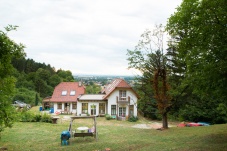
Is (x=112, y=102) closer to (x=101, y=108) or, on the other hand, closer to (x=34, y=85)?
(x=101, y=108)

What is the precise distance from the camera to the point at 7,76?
33.0 feet

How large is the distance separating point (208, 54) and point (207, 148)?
446cm

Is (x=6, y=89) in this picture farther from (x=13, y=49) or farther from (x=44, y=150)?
(x=44, y=150)

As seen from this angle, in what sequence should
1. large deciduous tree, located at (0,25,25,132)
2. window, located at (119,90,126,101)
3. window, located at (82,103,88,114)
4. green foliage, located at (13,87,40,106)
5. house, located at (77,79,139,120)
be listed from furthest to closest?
1. green foliage, located at (13,87,40,106)
2. window, located at (82,103,88,114)
3. window, located at (119,90,126,101)
4. house, located at (77,79,139,120)
5. large deciduous tree, located at (0,25,25,132)

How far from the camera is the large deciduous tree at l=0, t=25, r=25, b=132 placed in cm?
932

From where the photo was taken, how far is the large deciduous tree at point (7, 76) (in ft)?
30.6

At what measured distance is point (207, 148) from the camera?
10984 millimetres

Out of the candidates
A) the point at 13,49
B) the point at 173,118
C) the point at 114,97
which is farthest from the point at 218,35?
the point at 114,97

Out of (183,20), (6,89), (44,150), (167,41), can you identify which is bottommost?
(44,150)

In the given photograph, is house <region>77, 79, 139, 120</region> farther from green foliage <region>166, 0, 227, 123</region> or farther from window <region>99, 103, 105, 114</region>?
green foliage <region>166, 0, 227, 123</region>

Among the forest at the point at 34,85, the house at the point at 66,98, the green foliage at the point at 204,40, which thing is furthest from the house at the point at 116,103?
the green foliage at the point at 204,40

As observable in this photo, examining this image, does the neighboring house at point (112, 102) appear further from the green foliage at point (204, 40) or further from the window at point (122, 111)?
the green foliage at point (204, 40)

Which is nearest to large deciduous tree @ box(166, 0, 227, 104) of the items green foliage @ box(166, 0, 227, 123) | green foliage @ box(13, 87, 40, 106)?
green foliage @ box(166, 0, 227, 123)

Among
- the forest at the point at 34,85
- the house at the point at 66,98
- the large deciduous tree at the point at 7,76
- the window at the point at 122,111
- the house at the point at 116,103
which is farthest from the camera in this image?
the forest at the point at 34,85
